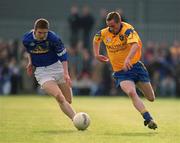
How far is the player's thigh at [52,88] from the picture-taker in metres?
14.9

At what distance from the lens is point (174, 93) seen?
34.0 m

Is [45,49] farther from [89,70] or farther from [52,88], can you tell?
[89,70]

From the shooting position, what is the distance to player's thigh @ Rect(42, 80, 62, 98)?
587 inches

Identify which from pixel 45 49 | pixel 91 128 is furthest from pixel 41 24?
pixel 91 128

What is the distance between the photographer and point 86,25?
35219mm

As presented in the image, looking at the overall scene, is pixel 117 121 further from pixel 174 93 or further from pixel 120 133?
pixel 174 93

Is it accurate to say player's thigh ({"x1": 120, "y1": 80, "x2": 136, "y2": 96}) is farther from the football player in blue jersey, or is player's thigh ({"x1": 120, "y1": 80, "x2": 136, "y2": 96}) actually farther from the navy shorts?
the football player in blue jersey

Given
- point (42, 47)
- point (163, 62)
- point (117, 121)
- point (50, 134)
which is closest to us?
point (50, 134)

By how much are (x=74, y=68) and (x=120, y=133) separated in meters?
19.9

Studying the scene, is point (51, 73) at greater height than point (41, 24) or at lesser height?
lesser

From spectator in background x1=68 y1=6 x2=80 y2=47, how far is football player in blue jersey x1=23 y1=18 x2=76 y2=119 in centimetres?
1920

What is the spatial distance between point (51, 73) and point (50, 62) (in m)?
0.26

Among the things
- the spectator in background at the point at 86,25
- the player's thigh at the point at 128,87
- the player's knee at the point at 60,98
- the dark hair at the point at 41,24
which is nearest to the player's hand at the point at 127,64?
the player's thigh at the point at 128,87

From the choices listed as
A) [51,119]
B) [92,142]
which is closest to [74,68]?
[51,119]
